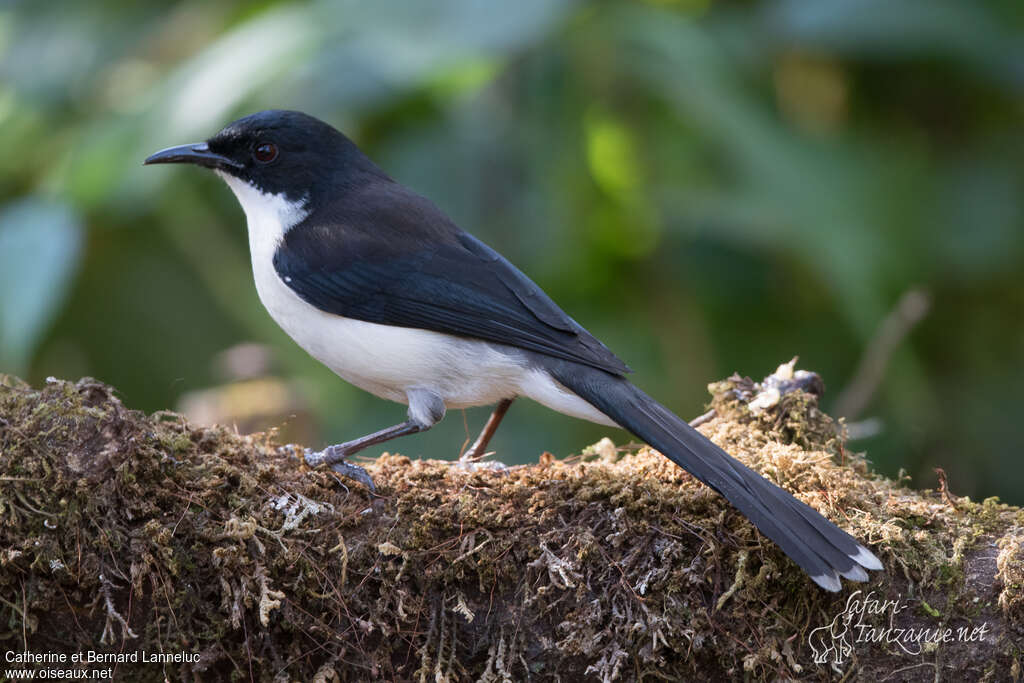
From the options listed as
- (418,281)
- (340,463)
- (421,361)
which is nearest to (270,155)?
(418,281)

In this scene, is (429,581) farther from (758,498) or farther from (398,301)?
(398,301)

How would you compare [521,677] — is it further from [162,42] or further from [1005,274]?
[162,42]

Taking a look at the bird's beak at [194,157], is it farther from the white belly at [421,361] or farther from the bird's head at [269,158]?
the white belly at [421,361]

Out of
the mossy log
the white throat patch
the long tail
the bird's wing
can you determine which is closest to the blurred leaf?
the white throat patch

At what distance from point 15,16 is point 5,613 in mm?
5142

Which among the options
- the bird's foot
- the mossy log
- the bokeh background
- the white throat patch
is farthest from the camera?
the bokeh background

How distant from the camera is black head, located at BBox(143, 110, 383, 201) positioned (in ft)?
15.0

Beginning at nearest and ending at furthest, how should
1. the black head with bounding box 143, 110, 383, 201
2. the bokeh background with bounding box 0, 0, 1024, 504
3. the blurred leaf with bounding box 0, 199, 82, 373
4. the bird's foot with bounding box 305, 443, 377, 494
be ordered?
1. the bird's foot with bounding box 305, 443, 377, 494
2. the black head with bounding box 143, 110, 383, 201
3. the blurred leaf with bounding box 0, 199, 82, 373
4. the bokeh background with bounding box 0, 0, 1024, 504

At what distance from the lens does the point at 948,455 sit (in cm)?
642

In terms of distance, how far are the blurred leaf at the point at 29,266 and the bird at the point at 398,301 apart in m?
1.07

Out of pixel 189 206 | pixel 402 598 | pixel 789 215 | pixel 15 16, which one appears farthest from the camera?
pixel 15 16

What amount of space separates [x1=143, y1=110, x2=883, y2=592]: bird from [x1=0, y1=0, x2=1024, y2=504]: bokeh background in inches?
34.2

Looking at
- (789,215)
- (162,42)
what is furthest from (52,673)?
(162,42)

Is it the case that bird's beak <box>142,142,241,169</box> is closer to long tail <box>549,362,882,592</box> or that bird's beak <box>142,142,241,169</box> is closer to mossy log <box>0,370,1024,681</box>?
mossy log <box>0,370,1024,681</box>
